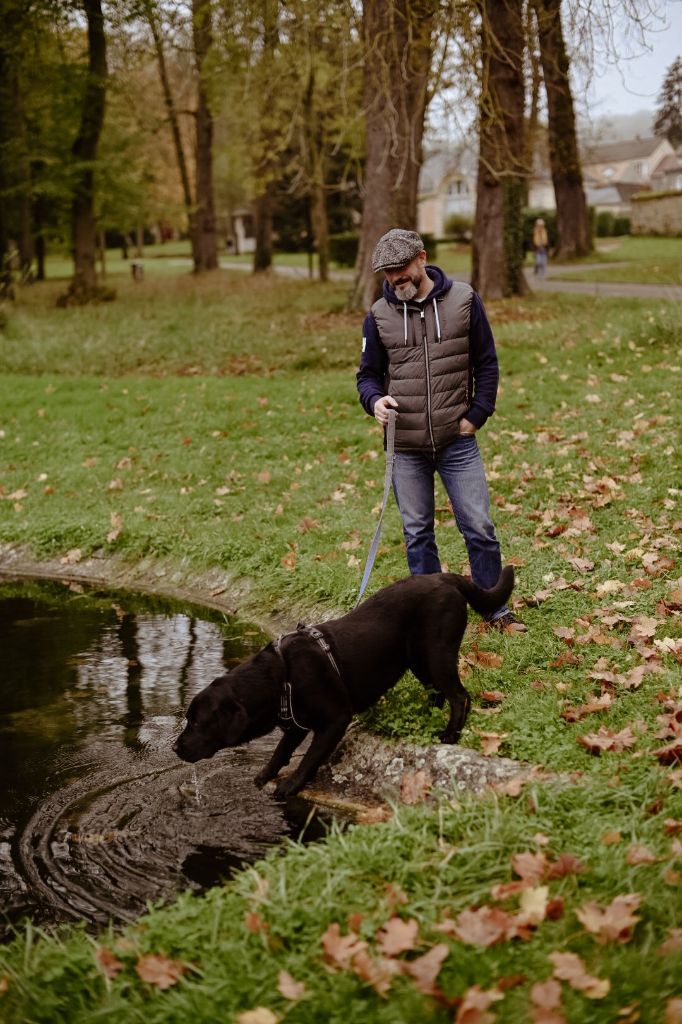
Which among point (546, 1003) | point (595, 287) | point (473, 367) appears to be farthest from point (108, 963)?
point (595, 287)

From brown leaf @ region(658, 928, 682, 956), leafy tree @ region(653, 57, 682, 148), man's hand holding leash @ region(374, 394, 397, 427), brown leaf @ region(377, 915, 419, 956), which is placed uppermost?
leafy tree @ region(653, 57, 682, 148)

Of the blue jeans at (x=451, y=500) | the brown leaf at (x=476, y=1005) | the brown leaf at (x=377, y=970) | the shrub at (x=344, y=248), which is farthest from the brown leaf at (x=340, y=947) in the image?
the shrub at (x=344, y=248)

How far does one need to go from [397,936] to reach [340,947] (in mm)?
195

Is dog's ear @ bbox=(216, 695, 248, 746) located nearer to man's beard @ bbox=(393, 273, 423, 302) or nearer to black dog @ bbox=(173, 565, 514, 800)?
black dog @ bbox=(173, 565, 514, 800)

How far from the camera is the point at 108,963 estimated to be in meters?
3.34

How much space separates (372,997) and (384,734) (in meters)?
2.29

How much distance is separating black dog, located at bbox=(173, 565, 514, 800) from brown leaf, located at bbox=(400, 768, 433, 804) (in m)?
0.27

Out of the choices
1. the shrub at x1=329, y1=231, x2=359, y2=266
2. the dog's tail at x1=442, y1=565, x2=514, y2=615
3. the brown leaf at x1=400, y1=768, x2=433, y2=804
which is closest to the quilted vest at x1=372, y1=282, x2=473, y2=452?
the dog's tail at x1=442, y1=565, x2=514, y2=615

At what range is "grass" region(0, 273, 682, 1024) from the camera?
3242 millimetres

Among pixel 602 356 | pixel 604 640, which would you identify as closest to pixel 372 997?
pixel 604 640

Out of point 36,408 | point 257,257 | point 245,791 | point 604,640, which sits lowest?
point 245,791

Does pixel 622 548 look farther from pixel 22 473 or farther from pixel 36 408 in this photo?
pixel 36 408

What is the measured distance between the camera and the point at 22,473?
11.9 meters


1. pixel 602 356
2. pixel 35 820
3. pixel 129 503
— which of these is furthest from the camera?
pixel 602 356
